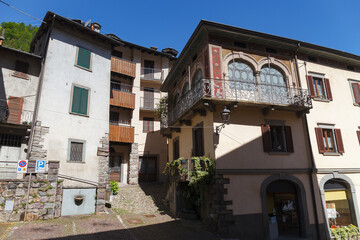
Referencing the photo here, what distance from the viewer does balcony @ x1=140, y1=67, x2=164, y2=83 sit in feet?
81.6

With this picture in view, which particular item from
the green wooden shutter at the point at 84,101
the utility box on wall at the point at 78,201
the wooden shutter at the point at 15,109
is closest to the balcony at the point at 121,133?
the green wooden shutter at the point at 84,101

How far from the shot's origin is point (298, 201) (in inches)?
479

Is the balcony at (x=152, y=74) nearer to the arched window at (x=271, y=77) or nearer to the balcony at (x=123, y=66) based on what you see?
the balcony at (x=123, y=66)

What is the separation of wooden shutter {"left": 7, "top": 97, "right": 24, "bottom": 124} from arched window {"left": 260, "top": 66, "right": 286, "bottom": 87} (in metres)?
15.5

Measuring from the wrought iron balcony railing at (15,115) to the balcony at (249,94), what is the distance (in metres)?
10.5

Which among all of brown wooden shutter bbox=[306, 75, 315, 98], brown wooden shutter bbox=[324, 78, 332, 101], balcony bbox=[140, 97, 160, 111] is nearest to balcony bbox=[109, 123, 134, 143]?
balcony bbox=[140, 97, 160, 111]

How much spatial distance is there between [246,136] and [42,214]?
10.8m

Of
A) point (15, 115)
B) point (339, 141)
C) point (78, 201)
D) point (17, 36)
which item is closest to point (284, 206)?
point (339, 141)

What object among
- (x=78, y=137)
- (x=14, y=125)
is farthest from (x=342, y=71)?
(x=14, y=125)

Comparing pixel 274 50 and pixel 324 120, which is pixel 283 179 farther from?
pixel 274 50

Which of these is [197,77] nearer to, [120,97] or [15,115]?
[120,97]

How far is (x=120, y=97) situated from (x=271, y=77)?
43.0ft

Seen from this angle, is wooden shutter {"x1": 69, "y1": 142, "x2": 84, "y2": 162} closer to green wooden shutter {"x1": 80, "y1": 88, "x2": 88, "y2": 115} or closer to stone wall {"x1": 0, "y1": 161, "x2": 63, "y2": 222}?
stone wall {"x1": 0, "y1": 161, "x2": 63, "y2": 222}

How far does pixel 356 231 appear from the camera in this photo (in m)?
12.6
